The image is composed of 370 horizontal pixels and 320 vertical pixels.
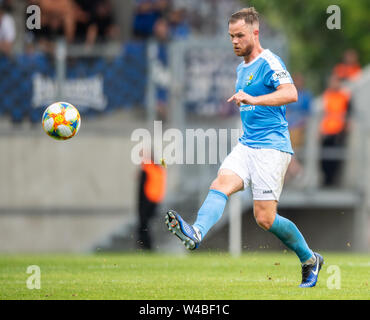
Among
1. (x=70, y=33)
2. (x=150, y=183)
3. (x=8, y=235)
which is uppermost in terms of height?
(x=70, y=33)

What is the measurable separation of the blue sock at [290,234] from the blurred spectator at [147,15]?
11.9 meters

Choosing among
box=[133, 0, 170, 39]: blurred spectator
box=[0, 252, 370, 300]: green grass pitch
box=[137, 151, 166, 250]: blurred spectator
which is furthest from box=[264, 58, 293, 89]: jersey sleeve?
box=[133, 0, 170, 39]: blurred spectator

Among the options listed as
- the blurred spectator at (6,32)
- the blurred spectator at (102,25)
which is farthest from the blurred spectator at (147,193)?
the blurred spectator at (6,32)

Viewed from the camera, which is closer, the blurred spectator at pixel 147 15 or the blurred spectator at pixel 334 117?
the blurred spectator at pixel 334 117

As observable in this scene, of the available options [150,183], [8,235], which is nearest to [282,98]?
[150,183]

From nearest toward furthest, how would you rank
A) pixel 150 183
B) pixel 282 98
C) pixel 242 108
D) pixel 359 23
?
1. pixel 282 98
2. pixel 242 108
3. pixel 150 183
4. pixel 359 23

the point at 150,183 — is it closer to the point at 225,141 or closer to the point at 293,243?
the point at 225,141

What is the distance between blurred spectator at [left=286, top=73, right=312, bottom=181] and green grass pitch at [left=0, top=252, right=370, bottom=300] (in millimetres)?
7118

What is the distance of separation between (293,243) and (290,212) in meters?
12.4

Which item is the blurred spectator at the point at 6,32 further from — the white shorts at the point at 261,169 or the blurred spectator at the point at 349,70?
the white shorts at the point at 261,169

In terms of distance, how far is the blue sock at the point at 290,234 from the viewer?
9234 millimetres

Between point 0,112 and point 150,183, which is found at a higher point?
point 0,112

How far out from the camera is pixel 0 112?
1994 cm

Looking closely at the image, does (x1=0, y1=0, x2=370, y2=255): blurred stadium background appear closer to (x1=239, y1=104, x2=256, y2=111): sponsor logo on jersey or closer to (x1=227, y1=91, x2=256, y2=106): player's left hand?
(x1=239, y1=104, x2=256, y2=111): sponsor logo on jersey
